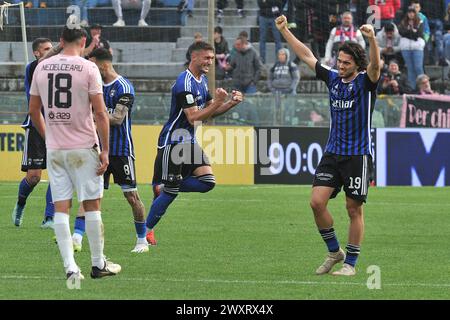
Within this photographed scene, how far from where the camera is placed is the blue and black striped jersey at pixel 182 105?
1258cm

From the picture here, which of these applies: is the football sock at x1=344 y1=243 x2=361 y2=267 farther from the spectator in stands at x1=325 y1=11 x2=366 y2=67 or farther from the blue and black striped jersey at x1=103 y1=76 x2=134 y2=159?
the spectator in stands at x1=325 y1=11 x2=366 y2=67

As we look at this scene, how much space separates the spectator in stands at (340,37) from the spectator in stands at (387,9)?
1.08 metres

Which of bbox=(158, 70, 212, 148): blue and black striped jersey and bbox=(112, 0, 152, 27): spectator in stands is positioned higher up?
bbox=(112, 0, 152, 27): spectator in stands

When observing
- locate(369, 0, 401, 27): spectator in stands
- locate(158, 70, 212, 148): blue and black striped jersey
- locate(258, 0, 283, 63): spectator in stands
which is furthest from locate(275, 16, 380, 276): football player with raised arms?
locate(258, 0, 283, 63): spectator in stands

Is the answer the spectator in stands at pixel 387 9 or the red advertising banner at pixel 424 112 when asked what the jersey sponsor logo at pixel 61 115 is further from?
the spectator in stands at pixel 387 9

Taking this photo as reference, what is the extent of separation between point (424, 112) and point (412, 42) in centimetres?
340

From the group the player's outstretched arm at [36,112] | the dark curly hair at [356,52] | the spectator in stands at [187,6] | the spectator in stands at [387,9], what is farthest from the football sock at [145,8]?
the player's outstretched arm at [36,112]

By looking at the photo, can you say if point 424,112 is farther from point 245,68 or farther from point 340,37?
point 245,68

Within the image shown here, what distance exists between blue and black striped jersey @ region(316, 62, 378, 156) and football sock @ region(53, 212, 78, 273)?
262cm

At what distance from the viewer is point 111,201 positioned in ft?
60.4

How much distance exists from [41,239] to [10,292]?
411cm

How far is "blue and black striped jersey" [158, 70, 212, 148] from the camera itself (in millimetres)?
12578

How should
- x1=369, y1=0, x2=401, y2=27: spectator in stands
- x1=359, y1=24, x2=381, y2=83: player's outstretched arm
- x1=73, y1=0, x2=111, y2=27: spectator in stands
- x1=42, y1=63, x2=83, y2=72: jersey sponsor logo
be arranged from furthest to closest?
x1=73, y1=0, x2=111, y2=27: spectator in stands → x1=369, y1=0, x2=401, y2=27: spectator in stands → x1=359, y1=24, x2=381, y2=83: player's outstretched arm → x1=42, y1=63, x2=83, y2=72: jersey sponsor logo
